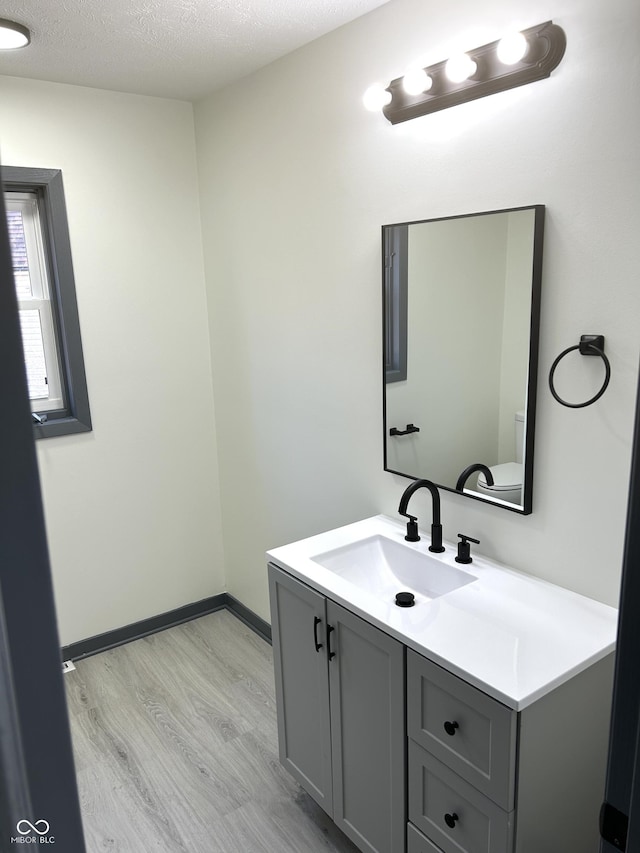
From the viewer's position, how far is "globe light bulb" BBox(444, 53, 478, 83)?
5.86ft

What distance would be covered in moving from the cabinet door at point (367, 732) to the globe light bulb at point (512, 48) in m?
1.52

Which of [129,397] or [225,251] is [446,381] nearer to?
[225,251]

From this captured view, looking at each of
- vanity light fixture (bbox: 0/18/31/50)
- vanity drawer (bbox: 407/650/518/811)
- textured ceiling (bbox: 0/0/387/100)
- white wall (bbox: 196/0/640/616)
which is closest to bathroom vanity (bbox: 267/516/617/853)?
vanity drawer (bbox: 407/650/518/811)

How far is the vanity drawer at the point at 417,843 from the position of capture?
1.71 m

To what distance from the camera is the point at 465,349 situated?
2.08 metres

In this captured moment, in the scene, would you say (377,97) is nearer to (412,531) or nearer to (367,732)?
(412,531)

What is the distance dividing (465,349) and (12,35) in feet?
5.94

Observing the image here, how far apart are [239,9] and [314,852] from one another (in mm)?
2678

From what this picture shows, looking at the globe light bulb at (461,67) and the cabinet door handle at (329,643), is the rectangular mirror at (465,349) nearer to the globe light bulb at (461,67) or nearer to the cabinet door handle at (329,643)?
the globe light bulb at (461,67)

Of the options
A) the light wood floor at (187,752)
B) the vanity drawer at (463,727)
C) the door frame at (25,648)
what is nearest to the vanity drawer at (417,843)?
the vanity drawer at (463,727)

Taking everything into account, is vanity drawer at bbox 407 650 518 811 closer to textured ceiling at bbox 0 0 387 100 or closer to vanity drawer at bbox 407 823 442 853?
vanity drawer at bbox 407 823 442 853

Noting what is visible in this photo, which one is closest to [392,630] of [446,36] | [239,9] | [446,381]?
[446,381]

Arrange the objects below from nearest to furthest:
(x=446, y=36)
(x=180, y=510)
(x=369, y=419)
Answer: (x=446, y=36) → (x=369, y=419) → (x=180, y=510)

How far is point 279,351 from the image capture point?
2.87 meters
